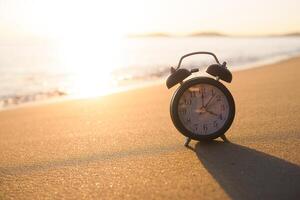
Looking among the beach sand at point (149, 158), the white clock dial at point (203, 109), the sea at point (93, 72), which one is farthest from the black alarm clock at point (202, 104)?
the sea at point (93, 72)

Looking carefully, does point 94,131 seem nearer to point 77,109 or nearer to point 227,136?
point 227,136

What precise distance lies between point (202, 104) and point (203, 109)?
36 millimetres

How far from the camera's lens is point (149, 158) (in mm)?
3068

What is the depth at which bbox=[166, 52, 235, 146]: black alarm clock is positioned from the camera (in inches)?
126

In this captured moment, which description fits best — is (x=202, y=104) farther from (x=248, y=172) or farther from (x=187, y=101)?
(x=248, y=172)

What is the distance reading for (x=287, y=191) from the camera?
7.65 ft

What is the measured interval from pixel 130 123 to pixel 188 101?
1.16 metres

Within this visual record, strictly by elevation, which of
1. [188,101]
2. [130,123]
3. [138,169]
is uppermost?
[188,101]

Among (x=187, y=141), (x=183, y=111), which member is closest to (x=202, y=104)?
(x=183, y=111)

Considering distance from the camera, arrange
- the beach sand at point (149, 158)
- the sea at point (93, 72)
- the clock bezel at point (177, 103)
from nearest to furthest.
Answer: the beach sand at point (149, 158) < the clock bezel at point (177, 103) < the sea at point (93, 72)

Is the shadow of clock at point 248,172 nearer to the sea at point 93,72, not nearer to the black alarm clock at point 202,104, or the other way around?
the black alarm clock at point 202,104

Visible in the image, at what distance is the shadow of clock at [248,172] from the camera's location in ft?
7.71

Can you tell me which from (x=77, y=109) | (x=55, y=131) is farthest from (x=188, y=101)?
(x=77, y=109)

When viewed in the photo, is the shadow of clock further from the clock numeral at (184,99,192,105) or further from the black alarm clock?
the clock numeral at (184,99,192,105)
